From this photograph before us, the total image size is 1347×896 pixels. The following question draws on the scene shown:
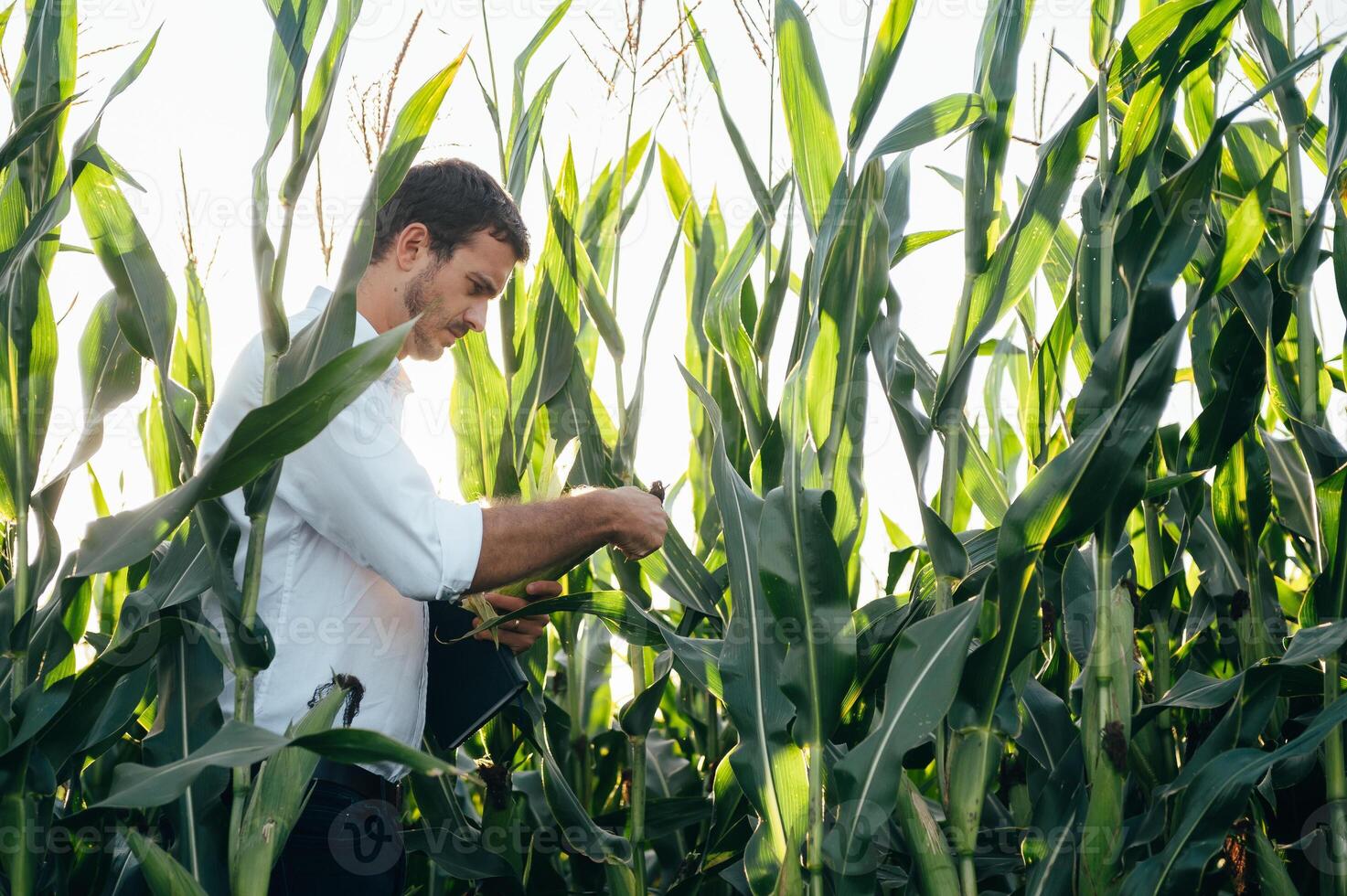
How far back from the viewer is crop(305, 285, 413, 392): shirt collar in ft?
5.22

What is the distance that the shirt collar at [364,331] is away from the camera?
62.6 inches

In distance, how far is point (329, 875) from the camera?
4.78 feet

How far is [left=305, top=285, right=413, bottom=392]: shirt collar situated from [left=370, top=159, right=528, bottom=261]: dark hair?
10cm

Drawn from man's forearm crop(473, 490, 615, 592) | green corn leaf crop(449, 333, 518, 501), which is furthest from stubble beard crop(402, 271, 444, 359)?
man's forearm crop(473, 490, 615, 592)

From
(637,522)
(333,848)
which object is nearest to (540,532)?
(637,522)

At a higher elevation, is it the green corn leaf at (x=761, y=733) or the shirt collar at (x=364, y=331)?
the shirt collar at (x=364, y=331)

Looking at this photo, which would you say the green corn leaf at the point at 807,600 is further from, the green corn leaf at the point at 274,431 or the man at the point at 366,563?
the green corn leaf at the point at 274,431

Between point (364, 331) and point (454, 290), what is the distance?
0.49ft

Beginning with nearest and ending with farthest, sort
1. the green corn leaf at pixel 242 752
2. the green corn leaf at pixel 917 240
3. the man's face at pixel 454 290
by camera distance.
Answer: the green corn leaf at pixel 242 752, the green corn leaf at pixel 917 240, the man's face at pixel 454 290

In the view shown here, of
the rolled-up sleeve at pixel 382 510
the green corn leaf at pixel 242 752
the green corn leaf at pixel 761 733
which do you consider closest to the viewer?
the green corn leaf at pixel 242 752

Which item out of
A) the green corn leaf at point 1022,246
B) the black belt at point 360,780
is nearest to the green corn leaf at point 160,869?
the black belt at point 360,780

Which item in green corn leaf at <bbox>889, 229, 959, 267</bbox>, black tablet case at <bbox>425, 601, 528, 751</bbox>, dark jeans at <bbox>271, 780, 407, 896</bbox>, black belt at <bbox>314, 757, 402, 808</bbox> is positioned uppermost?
green corn leaf at <bbox>889, 229, 959, 267</bbox>

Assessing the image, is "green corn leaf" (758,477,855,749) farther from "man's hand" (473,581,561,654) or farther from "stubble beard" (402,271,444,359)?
"stubble beard" (402,271,444,359)

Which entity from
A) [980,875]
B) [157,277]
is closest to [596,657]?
[980,875]
